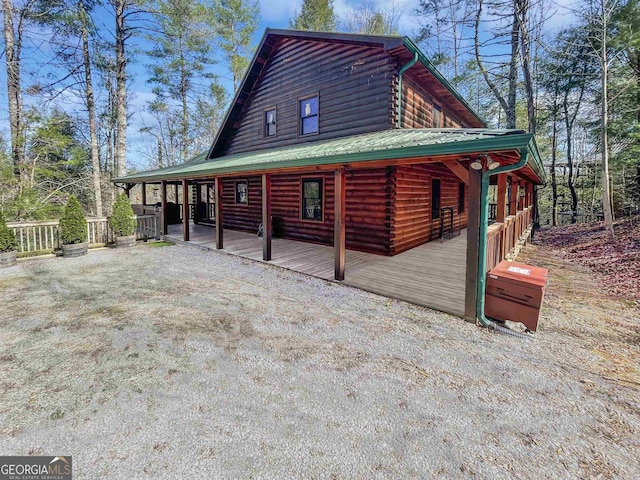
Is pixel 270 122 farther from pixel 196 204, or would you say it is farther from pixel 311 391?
pixel 311 391

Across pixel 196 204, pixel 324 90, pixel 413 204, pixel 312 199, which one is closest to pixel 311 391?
pixel 413 204

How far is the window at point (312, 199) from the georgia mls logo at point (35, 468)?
7701 mm

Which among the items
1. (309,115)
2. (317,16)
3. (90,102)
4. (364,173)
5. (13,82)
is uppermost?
(317,16)

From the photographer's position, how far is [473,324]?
400 centimetres

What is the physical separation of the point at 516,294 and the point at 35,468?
15.9 feet

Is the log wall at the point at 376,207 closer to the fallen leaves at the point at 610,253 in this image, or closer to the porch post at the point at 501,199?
the porch post at the point at 501,199

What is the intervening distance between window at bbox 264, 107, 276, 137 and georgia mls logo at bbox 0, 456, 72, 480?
10243 mm

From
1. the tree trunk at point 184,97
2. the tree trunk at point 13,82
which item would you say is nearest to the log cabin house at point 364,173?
the tree trunk at point 13,82

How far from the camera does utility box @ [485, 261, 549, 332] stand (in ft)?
12.1

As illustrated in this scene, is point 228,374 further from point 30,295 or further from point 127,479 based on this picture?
point 30,295

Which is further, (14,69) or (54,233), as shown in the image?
(14,69)

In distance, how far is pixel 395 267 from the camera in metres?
6.59

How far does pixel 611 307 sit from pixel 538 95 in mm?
19005

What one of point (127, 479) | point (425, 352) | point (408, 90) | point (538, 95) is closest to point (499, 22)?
point (538, 95)
